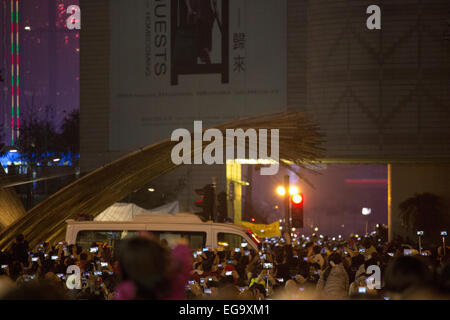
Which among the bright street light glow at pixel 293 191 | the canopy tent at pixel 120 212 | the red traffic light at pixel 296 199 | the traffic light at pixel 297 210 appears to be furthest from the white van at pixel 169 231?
the canopy tent at pixel 120 212

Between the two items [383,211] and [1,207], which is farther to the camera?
[383,211]

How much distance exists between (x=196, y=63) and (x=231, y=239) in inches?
784

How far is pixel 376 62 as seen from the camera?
99.1ft

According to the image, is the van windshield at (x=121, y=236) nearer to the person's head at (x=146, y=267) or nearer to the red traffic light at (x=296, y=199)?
the red traffic light at (x=296, y=199)

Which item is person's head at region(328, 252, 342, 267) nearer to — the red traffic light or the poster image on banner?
the red traffic light

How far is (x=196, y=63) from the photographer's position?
107 feet

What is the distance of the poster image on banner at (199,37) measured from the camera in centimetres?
3231

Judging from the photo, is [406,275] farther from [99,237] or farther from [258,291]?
[99,237]

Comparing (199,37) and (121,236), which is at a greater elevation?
(199,37)

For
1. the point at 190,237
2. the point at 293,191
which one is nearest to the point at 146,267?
the point at 190,237

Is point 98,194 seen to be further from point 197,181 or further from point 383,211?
point 383,211

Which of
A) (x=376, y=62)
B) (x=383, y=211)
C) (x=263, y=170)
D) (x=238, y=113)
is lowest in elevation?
(x=383, y=211)
